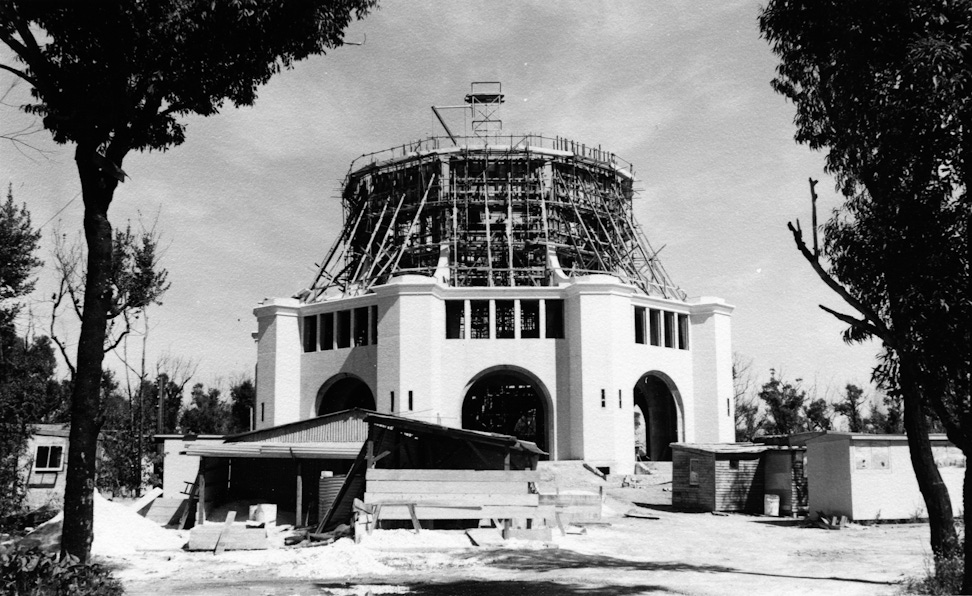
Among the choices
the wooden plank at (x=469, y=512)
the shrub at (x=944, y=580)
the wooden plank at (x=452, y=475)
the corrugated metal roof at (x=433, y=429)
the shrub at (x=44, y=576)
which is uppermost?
the corrugated metal roof at (x=433, y=429)

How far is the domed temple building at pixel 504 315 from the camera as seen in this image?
145 ft

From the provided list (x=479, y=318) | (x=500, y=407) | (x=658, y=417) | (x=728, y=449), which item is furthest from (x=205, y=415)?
(x=728, y=449)

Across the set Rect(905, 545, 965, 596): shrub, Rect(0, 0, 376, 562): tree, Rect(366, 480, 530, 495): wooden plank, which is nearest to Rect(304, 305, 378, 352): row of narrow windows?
Rect(366, 480, 530, 495): wooden plank

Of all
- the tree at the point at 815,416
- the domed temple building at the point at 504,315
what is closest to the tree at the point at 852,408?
the tree at the point at 815,416

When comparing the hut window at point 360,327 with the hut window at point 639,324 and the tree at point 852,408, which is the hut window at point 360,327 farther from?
the tree at point 852,408

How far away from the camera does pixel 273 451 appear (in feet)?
90.9

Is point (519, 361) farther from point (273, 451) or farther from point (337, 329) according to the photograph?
point (273, 451)

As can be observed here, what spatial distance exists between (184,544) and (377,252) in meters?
34.4

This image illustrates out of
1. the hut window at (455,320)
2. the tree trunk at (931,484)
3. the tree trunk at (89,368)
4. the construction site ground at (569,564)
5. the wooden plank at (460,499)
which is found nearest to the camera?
the tree trunk at (89,368)

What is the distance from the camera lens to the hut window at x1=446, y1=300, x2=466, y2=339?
4684cm

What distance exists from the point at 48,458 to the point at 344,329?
1513cm

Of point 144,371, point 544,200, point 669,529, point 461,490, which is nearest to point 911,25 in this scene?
point 461,490

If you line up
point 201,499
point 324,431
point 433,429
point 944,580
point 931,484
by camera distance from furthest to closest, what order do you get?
point 324,431, point 201,499, point 433,429, point 931,484, point 944,580

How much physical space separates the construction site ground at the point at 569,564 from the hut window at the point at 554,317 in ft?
67.2
